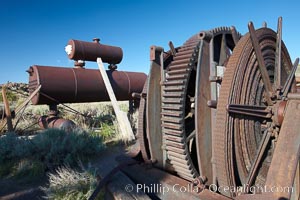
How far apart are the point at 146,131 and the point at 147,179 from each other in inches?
22.5

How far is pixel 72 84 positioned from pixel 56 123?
1.19 m

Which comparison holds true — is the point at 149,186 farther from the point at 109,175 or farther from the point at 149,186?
the point at 109,175

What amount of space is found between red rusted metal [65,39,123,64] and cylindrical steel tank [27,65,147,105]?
0.46 m

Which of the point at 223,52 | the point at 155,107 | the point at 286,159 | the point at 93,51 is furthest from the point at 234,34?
the point at 93,51

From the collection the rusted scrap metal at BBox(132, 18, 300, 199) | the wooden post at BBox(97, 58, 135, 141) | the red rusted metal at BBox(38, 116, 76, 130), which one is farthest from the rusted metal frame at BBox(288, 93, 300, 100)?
the red rusted metal at BBox(38, 116, 76, 130)

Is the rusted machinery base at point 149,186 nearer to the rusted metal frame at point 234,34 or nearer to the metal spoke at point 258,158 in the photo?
the metal spoke at point 258,158

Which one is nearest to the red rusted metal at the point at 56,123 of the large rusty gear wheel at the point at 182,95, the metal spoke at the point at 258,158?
the large rusty gear wheel at the point at 182,95

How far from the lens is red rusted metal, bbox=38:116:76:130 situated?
661 centimetres

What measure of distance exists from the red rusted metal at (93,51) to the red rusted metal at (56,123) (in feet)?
6.36

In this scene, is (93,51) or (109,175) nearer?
(109,175)

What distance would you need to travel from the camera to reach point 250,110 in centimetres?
199

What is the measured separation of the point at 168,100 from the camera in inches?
103

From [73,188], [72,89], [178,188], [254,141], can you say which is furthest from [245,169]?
[72,89]

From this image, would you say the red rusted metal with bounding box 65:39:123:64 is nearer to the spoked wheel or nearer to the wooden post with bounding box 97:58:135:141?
the wooden post with bounding box 97:58:135:141
